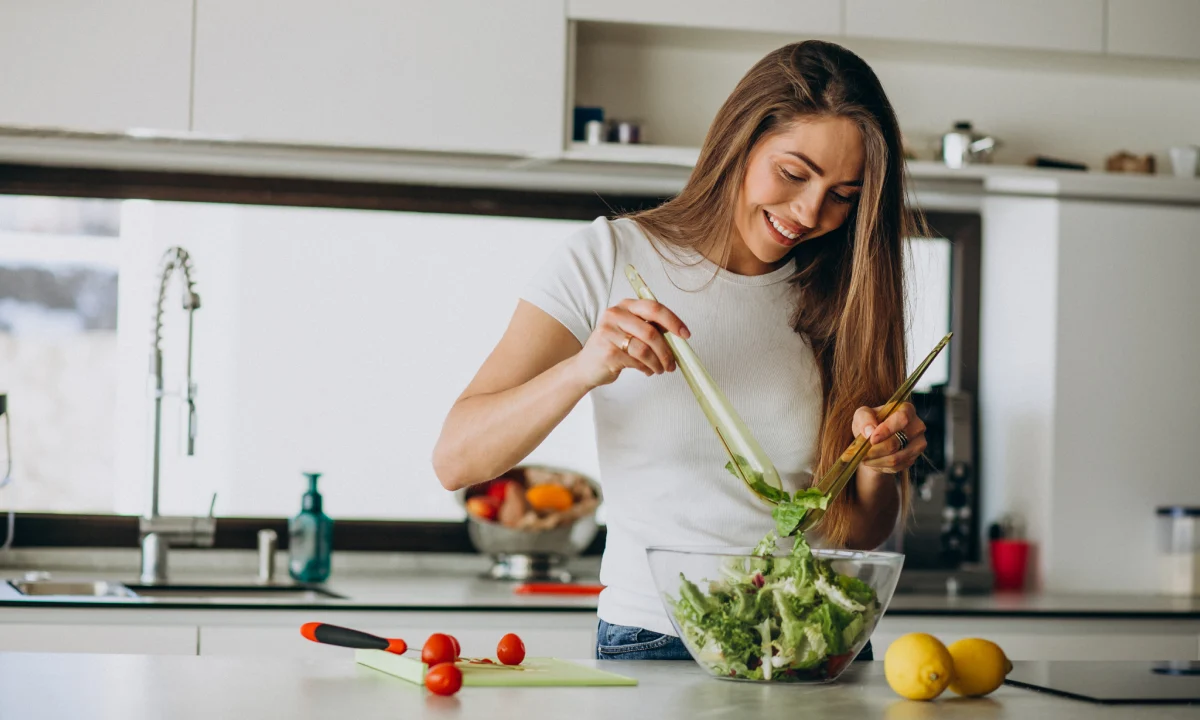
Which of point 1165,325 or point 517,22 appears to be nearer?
point 517,22

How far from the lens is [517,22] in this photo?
2.62m

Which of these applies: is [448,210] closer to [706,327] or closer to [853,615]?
[706,327]

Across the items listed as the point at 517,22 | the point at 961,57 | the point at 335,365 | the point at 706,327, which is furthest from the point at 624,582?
the point at 961,57

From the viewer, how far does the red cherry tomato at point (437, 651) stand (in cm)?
123

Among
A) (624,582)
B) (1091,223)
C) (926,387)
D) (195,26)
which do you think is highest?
(195,26)

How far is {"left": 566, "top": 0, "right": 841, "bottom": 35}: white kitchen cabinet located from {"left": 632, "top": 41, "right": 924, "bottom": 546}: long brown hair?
119cm

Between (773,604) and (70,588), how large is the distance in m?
1.91

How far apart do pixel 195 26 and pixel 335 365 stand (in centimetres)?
82

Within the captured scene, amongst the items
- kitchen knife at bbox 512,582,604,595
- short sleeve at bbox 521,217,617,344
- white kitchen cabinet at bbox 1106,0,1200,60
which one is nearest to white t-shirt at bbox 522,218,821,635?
short sleeve at bbox 521,217,617,344

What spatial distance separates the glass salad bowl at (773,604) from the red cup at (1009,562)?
1856 mm

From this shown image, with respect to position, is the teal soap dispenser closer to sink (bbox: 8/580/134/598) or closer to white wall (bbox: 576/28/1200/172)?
sink (bbox: 8/580/134/598)

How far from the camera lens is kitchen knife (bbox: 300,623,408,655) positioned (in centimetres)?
124

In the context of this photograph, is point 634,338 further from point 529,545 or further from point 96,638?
point 529,545

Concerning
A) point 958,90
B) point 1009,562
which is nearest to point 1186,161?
point 958,90
